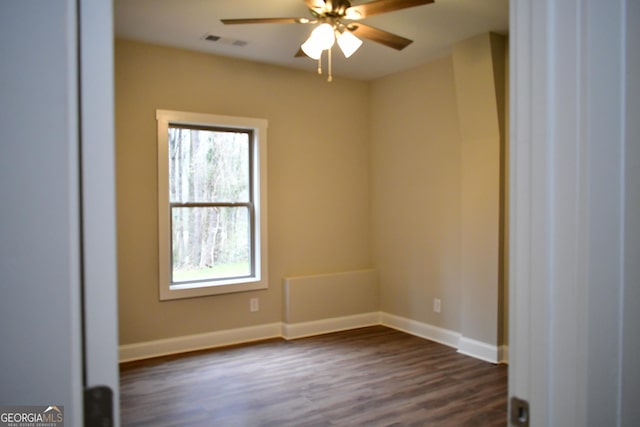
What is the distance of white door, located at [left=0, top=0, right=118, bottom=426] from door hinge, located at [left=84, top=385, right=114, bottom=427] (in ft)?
0.04

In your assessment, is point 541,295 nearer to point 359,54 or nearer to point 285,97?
point 359,54

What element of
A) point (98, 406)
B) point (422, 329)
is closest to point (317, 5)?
point (98, 406)

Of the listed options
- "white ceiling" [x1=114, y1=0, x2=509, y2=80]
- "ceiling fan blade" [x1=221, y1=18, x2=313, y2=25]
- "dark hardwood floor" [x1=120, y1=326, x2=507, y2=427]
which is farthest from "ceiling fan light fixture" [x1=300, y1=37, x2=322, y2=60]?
"dark hardwood floor" [x1=120, y1=326, x2=507, y2=427]

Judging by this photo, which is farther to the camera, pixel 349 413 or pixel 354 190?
pixel 354 190

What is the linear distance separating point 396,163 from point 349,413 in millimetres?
2959

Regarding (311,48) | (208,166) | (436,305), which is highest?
(311,48)

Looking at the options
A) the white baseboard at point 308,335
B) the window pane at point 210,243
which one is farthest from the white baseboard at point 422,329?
the window pane at point 210,243

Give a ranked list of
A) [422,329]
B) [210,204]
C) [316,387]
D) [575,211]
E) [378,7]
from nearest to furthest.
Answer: [575,211], [378,7], [316,387], [210,204], [422,329]

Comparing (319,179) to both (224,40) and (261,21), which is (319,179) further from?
(261,21)

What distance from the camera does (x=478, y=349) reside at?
13.9 ft

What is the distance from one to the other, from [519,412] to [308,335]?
4.12m

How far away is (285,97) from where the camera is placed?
16.2 feet

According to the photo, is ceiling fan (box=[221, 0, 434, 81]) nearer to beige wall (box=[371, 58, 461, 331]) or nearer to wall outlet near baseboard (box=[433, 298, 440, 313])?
beige wall (box=[371, 58, 461, 331])

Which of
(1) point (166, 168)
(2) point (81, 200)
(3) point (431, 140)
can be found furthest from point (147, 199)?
(2) point (81, 200)
